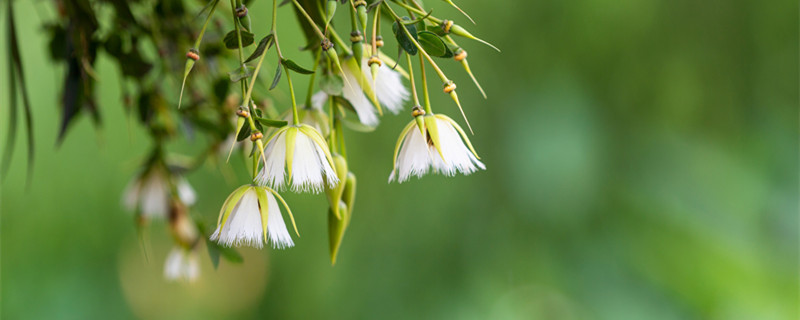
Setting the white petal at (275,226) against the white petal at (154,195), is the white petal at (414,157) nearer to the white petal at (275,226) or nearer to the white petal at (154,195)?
the white petal at (275,226)

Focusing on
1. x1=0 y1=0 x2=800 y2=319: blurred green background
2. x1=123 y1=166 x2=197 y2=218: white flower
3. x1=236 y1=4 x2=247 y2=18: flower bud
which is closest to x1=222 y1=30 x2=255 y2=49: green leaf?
x1=236 y1=4 x2=247 y2=18: flower bud

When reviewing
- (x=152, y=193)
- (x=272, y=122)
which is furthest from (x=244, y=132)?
(x=152, y=193)

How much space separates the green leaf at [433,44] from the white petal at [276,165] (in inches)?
Answer: 2.0

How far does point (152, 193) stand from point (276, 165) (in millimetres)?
204

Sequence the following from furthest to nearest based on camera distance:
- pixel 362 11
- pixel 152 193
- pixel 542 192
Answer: pixel 542 192, pixel 152 193, pixel 362 11

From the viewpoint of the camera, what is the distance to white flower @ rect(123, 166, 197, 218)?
0.35 m

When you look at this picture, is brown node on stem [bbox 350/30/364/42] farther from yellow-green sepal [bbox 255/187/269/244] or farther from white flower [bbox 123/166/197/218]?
white flower [bbox 123/166/197/218]

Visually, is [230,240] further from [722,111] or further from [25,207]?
[722,111]

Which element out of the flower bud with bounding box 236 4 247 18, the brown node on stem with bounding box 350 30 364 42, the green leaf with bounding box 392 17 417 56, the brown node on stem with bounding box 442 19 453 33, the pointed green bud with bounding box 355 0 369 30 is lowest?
the flower bud with bounding box 236 4 247 18

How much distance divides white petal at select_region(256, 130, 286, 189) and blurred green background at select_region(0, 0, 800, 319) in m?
0.67

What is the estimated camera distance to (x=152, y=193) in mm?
354

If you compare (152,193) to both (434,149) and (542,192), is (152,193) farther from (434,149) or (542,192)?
(542,192)

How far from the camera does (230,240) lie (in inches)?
7.3

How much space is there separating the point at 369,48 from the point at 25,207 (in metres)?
0.74
